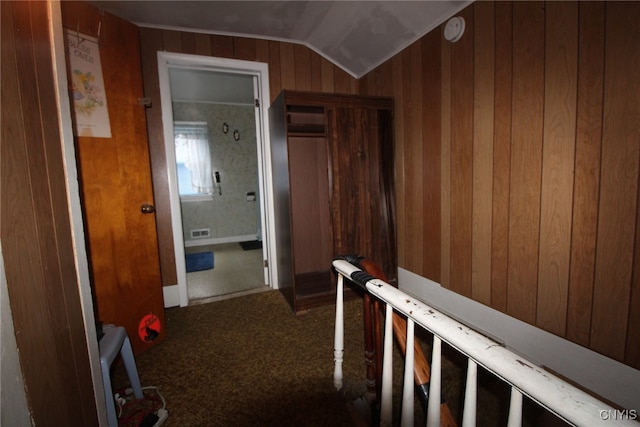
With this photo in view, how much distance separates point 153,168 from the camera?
7.93 feet

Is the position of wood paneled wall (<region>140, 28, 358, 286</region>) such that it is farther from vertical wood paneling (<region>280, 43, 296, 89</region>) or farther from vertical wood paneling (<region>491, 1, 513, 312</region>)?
vertical wood paneling (<region>491, 1, 513, 312</region>)

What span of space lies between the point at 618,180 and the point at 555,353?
0.94 meters

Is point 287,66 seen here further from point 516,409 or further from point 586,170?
point 516,409

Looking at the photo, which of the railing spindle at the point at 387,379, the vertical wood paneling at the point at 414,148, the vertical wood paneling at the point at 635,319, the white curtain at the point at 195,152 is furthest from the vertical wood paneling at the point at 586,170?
the white curtain at the point at 195,152

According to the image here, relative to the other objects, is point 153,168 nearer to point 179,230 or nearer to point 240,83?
point 179,230

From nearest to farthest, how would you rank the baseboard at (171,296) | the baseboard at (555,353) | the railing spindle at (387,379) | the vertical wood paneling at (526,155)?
the railing spindle at (387,379), the baseboard at (555,353), the vertical wood paneling at (526,155), the baseboard at (171,296)

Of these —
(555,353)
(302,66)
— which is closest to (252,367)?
(555,353)

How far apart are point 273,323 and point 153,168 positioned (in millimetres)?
1638

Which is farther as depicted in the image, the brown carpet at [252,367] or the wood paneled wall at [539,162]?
the brown carpet at [252,367]

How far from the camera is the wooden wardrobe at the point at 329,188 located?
2.35 metres

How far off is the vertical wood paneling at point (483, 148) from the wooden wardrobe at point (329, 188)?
77 cm

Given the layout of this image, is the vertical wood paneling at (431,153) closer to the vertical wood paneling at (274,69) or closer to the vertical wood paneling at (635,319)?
the vertical wood paneling at (635,319)

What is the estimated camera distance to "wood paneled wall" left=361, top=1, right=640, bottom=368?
1.25m

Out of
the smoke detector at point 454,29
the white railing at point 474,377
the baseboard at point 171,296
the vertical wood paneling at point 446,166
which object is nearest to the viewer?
the white railing at point 474,377
